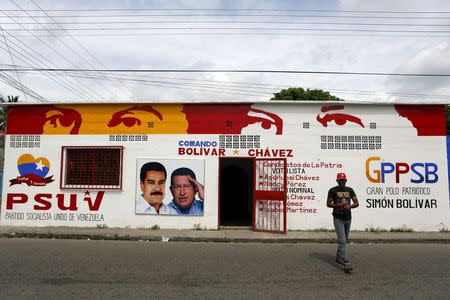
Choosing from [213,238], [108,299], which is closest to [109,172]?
[213,238]

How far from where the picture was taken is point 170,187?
12289 mm

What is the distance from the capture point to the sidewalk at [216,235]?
1077 cm

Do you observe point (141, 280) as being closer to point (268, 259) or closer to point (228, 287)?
point (228, 287)

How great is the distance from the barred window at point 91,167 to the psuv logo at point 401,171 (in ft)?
24.5

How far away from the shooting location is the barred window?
40.7ft

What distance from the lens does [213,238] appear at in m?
10.8

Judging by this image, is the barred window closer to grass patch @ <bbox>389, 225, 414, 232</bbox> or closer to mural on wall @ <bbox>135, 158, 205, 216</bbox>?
mural on wall @ <bbox>135, 158, 205, 216</bbox>

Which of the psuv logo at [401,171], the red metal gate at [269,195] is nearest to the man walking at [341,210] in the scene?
the red metal gate at [269,195]

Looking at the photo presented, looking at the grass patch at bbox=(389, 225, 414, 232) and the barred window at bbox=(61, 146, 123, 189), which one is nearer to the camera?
the grass patch at bbox=(389, 225, 414, 232)

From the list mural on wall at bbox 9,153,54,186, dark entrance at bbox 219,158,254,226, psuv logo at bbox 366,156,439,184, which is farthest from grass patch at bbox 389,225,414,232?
mural on wall at bbox 9,153,54,186

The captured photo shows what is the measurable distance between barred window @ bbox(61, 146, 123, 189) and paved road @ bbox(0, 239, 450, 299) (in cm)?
252

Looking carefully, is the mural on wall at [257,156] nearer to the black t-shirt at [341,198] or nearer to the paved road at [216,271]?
the paved road at [216,271]

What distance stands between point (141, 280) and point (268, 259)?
2885 mm

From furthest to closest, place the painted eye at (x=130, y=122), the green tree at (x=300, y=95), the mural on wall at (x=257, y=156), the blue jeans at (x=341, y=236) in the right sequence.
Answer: the green tree at (x=300, y=95) → the painted eye at (x=130, y=122) → the mural on wall at (x=257, y=156) → the blue jeans at (x=341, y=236)
